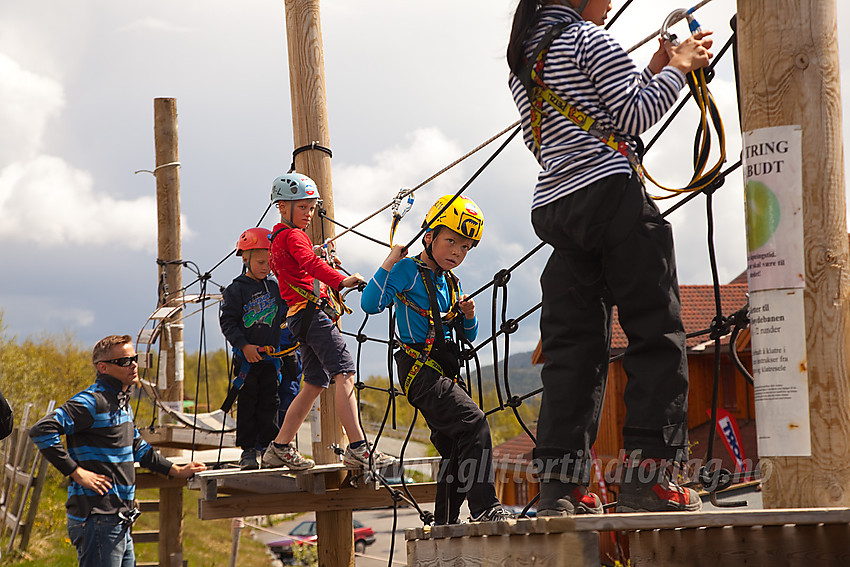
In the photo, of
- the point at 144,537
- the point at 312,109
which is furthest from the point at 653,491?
the point at 144,537

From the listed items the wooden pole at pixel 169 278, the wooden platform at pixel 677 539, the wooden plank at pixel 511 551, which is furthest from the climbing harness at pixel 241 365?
the wooden pole at pixel 169 278

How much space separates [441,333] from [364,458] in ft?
5.49

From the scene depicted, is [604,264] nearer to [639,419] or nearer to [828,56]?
[639,419]

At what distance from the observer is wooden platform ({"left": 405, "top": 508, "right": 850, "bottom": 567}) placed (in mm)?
2061

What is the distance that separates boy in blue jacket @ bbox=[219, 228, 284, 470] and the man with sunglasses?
841 millimetres

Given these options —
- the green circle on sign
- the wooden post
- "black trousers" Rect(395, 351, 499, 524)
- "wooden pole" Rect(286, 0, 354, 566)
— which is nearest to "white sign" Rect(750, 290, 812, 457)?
the wooden post

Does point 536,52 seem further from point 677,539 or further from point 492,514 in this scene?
point 492,514

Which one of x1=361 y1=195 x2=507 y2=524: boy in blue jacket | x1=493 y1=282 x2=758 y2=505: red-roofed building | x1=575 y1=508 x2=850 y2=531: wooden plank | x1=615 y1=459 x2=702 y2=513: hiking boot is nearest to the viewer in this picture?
x1=575 y1=508 x2=850 y2=531: wooden plank

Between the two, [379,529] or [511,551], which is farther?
[379,529]

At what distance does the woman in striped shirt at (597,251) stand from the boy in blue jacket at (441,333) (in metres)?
1.28

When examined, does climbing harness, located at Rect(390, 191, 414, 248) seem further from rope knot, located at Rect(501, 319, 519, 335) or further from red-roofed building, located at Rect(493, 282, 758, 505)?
red-roofed building, located at Rect(493, 282, 758, 505)

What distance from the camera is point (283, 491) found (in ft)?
19.5

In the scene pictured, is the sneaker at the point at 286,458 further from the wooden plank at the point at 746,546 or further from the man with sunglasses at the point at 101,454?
the wooden plank at the point at 746,546

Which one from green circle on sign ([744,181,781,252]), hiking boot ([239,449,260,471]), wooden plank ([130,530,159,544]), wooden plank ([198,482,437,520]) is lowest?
wooden plank ([130,530,159,544])
